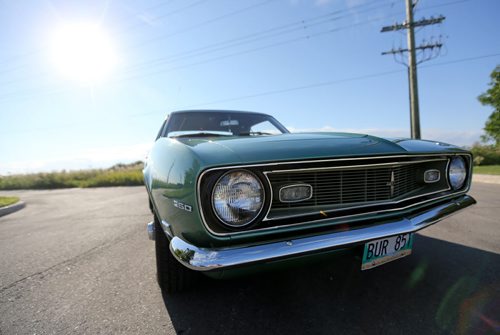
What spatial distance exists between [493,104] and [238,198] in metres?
20.9

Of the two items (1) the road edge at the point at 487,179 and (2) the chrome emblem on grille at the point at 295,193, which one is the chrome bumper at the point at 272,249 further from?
(1) the road edge at the point at 487,179

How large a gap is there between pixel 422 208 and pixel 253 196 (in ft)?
3.82

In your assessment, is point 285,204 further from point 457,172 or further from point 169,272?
point 457,172

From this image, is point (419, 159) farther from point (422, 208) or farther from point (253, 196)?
point (253, 196)

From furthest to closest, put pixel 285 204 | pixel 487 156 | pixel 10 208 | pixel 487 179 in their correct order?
pixel 487 156, pixel 487 179, pixel 10 208, pixel 285 204

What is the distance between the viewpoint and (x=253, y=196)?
1.36m

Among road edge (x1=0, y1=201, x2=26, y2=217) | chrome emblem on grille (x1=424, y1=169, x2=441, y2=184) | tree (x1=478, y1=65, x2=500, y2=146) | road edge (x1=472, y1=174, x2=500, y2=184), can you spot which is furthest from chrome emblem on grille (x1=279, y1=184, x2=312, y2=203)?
tree (x1=478, y1=65, x2=500, y2=146)

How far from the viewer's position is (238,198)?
4.39ft

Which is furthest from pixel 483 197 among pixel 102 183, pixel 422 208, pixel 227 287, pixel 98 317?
pixel 102 183

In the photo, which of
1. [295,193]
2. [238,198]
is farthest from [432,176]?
[238,198]

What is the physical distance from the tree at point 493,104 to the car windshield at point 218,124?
60.9ft

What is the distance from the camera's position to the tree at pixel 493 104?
1594cm

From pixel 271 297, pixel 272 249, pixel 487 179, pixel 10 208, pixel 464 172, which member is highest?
pixel 464 172

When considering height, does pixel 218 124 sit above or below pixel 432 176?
above
